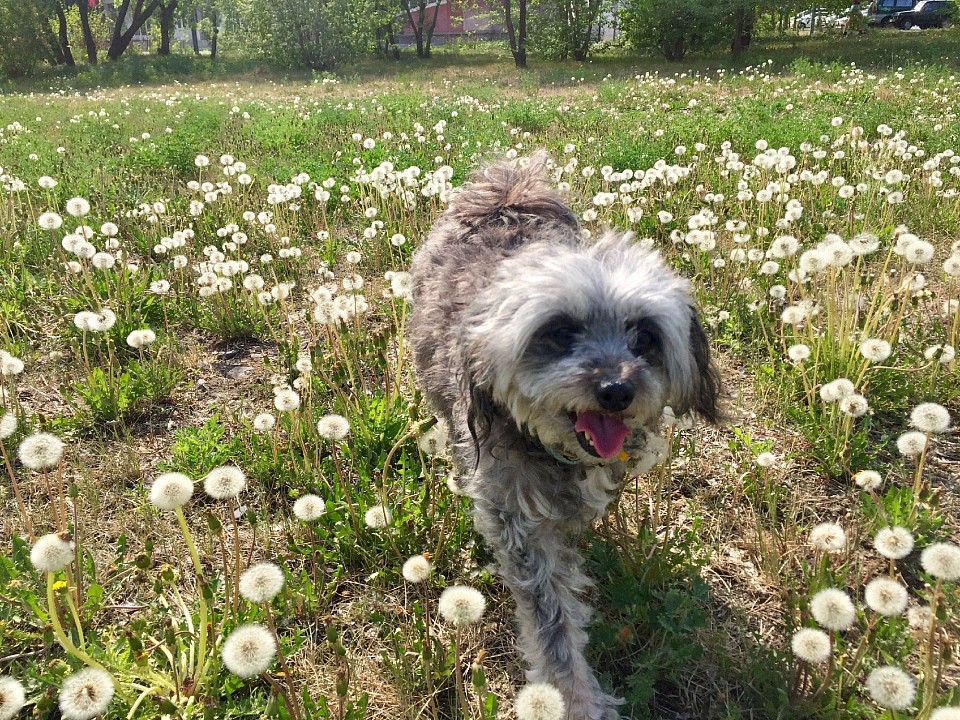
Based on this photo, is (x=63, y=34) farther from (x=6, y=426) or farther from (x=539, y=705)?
(x=539, y=705)

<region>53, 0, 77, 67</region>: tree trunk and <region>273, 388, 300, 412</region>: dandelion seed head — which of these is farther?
<region>53, 0, 77, 67</region>: tree trunk

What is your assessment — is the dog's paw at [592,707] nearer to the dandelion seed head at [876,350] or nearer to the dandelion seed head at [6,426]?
the dandelion seed head at [876,350]

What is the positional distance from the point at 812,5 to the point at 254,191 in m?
29.8

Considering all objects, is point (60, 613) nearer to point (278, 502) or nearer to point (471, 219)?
point (278, 502)

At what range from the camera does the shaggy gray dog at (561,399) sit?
8.09 ft

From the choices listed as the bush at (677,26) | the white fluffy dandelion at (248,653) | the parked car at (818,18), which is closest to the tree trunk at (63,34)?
the bush at (677,26)

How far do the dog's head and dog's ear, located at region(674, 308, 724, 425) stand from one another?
58mm

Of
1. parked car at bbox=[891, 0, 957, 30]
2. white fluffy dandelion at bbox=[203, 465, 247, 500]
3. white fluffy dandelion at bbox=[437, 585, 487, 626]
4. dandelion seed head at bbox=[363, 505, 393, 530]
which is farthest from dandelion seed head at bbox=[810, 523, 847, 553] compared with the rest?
parked car at bbox=[891, 0, 957, 30]

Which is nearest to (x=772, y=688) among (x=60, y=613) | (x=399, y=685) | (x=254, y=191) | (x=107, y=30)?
(x=399, y=685)

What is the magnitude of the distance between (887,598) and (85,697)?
88.4 inches

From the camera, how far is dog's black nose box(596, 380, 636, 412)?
2355mm

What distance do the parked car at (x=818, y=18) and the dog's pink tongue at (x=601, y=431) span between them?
34348mm

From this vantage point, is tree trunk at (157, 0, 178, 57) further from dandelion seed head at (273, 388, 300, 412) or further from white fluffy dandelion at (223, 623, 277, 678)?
white fluffy dandelion at (223, 623, 277, 678)

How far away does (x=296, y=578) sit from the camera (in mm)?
2979
